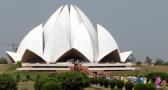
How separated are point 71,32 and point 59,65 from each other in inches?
221

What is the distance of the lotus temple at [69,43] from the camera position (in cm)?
5675

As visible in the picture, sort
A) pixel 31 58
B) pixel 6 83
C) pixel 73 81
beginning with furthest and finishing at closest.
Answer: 1. pixel 31 58
2. pixel 73 81
3. pixel 6 83

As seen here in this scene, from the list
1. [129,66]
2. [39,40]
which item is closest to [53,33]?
[39,40]

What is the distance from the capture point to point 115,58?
58.9m

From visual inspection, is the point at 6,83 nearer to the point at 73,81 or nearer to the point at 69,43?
the point at 73,81

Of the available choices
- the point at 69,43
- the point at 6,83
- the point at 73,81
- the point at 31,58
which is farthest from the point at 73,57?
the point at 6,83

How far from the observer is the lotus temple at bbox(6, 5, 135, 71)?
56.8m

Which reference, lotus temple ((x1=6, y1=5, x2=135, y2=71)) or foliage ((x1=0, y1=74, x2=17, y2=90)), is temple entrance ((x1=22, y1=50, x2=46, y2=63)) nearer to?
lotus temple ((x1=6, y1=5, x2=135, y2=71))

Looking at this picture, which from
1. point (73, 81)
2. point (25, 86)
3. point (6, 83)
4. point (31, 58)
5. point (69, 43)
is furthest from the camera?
point (31, 58)

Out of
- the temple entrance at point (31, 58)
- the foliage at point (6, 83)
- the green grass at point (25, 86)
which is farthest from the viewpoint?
the temple entrance at point (31, 58)

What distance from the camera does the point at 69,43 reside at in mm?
57656

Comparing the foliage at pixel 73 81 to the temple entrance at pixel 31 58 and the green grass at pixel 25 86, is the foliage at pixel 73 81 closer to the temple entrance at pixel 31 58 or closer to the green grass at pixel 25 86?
the green grass at pixel 25 86

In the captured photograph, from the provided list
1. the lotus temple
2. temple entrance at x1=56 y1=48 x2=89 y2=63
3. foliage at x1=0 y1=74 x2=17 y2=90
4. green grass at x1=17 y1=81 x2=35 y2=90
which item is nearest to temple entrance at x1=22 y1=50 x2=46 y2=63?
the lotus temple

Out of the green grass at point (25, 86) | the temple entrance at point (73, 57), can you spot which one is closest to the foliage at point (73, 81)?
the green grass at point (25, 86)
